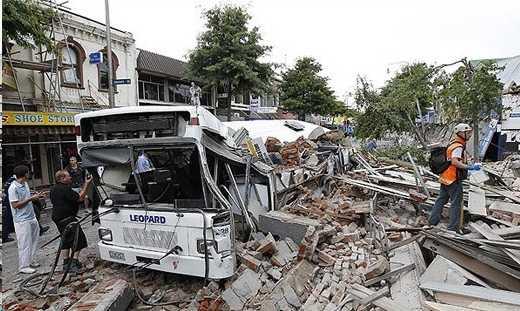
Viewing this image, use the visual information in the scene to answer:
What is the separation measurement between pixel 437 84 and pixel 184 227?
15.4 metres

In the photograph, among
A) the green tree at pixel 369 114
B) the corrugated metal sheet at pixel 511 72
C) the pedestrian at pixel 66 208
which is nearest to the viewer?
the pedestrian at pixel 66 208

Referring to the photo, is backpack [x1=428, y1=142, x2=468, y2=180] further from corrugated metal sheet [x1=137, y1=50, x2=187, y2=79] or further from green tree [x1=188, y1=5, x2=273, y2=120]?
Answer: corrugated metal sheet [x1=137, y1=50, x2=187, y2=79]

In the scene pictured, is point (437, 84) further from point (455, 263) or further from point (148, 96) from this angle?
point (148, 96)

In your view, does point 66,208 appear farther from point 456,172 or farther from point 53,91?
point 53,91

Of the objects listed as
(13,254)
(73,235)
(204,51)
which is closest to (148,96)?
(204,51)

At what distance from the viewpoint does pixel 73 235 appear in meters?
5.81

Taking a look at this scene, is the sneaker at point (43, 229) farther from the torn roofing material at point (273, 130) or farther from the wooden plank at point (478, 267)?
the wooden plank at point (478, 267)

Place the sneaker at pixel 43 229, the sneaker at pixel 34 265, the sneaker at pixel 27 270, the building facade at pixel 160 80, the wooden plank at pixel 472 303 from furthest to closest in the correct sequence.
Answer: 1. the building facade at pixel 160 80
2. the sneaker at pixel 43 229
3. the sneaker at pixel 34 265
4. the sneaker at pixel 27 270
5. the wooden plank at pixel 472 303

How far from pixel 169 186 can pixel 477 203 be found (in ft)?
19.4

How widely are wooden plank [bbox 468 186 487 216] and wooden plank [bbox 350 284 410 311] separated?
3.61m

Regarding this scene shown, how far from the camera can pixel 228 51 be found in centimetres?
1902

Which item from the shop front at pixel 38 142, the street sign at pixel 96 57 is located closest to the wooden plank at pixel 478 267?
the shop front at pixel 38 142

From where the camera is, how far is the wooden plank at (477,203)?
6699 mm

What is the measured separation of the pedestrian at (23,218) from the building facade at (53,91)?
20.1ft
